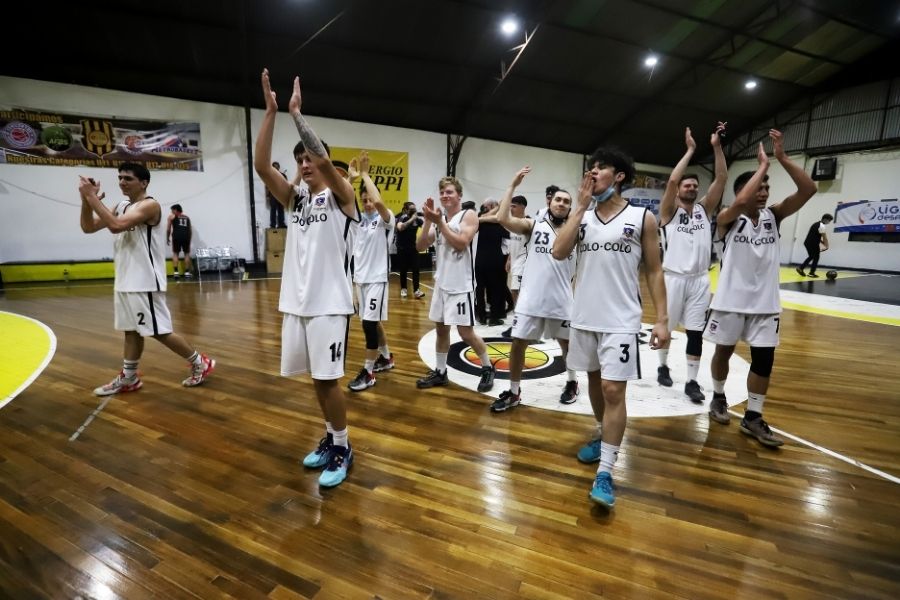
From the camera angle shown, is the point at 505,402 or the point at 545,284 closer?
the point at 545,284

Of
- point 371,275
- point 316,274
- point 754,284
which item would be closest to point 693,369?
point 754,284

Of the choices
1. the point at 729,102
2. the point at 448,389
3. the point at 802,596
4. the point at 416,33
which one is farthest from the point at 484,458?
the point at 729,102

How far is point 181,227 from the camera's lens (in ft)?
37.4

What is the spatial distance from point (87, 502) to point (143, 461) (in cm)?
45

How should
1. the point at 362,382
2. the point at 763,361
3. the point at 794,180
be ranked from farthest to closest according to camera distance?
the point at 362,382 < the point at 763,361 < the point at 794,180

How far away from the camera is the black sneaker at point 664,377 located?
4219 millimetres

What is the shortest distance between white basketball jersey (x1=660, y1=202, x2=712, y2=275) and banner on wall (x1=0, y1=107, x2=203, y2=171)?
41.1 ft

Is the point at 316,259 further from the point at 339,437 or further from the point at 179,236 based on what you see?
the point at 179,236

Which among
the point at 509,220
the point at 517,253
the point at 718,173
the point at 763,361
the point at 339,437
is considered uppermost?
the point at 718,173

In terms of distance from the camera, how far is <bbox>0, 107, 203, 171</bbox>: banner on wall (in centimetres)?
1016

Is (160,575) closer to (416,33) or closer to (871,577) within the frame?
(871,577)

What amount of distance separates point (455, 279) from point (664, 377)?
2.29 metres

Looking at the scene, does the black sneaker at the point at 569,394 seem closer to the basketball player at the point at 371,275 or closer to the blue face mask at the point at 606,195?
the basketball player at the point at 371,275

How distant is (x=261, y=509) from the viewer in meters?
2.30
